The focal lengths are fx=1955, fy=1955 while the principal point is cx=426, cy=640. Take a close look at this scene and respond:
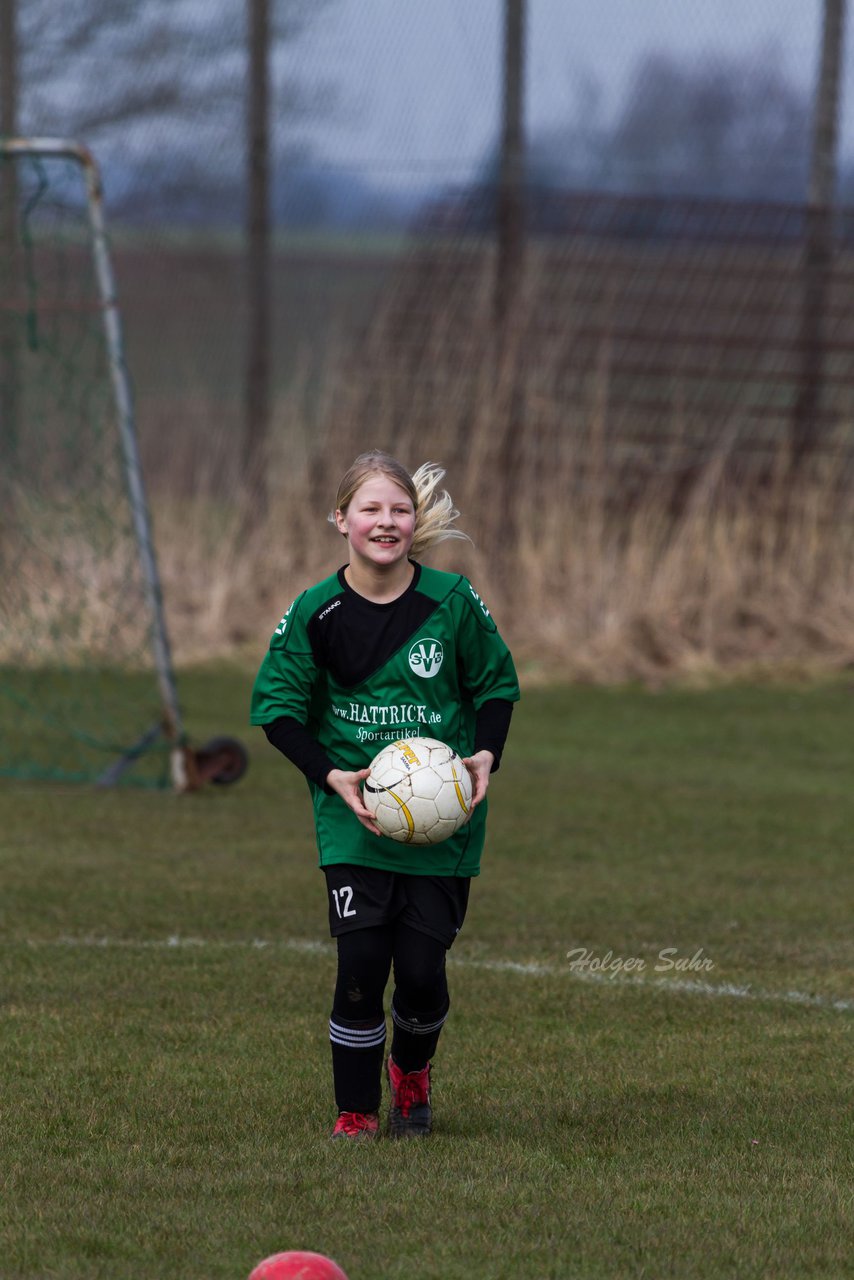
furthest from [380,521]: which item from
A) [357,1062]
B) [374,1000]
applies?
[357,1062]

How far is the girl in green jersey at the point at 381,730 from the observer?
15.2 ft

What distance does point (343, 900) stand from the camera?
183 inches

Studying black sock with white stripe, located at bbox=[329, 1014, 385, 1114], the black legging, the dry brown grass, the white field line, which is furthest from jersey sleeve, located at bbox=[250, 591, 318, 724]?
the dry brown grass

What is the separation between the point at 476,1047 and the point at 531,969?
0.93m

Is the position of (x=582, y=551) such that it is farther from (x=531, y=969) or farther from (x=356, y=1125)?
(x=356, y=1125)

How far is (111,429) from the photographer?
11.8 metres

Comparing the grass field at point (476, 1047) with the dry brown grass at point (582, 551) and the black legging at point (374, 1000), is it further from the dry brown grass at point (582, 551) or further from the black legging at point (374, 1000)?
the dry brown grass at point (582, 551)

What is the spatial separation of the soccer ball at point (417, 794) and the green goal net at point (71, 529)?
5.00 metres

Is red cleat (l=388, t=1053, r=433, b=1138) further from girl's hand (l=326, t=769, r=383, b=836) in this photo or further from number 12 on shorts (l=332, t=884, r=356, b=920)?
girl's hand (l=326, t=769, r=383, b=836)

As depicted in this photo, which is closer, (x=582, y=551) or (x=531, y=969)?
(x=531, y=969)

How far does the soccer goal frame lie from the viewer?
9.40m

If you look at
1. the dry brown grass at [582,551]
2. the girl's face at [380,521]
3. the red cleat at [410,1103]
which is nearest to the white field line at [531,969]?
the red cleat at [410,1103]

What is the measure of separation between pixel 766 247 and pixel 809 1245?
1227 cm

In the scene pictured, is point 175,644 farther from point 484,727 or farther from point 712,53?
point 484,727
